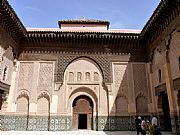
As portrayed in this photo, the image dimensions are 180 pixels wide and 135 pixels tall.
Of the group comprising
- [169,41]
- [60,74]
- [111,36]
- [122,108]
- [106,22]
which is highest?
[106,22]

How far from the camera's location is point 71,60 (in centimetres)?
1021

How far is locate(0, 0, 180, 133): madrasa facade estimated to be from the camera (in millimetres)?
9078

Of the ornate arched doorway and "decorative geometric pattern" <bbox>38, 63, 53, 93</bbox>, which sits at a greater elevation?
"decorative geometric pattern" <bbox>38, 63, 53, 93</bbox>

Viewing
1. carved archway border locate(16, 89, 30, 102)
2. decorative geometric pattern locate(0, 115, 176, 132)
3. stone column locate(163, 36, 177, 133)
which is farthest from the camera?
carved archway border locate(16, 89, 30, 102)

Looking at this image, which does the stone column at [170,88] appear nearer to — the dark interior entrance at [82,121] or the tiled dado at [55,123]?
the tiled dado at [55,123]

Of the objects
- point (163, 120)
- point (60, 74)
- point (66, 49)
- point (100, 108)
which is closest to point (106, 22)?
point (66, 49)

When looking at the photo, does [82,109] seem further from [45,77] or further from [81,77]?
[45,77]

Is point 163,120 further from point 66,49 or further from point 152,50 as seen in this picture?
point 66,49

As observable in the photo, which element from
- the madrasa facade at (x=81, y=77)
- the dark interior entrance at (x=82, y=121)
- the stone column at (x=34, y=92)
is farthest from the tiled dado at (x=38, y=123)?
the dark interior entrance at (x=82, y=121)

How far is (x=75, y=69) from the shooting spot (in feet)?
33.3

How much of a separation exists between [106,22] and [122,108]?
643 centimetres

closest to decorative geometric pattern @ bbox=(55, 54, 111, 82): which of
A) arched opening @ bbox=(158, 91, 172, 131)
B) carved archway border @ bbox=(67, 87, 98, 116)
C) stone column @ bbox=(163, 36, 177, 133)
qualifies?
carved archway border @ bbox=(67, 87, 98, 116)

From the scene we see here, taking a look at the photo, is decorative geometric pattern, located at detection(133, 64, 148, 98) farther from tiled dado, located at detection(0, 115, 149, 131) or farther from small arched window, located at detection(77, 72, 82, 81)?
small arched window, located at detection(77, 72, 82, 81)

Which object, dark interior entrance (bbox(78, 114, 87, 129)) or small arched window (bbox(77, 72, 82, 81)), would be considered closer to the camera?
small arched window (bbox(77, 72, 82, 81))
